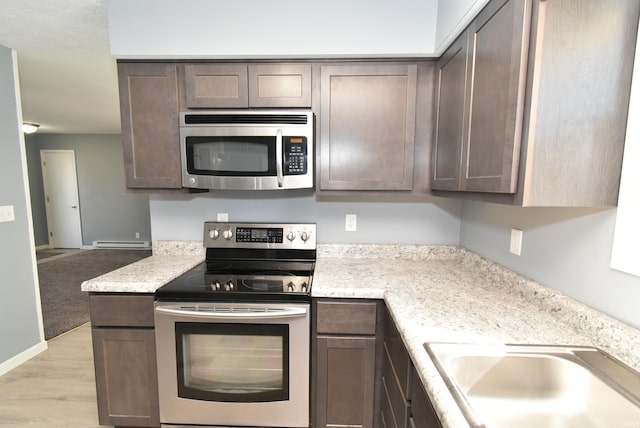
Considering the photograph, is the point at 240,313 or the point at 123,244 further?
the point at 123,244

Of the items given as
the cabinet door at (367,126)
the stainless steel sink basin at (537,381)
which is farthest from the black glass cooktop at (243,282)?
the stainless steel sink basin at (537,381)

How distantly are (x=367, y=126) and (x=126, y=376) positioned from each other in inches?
72.8

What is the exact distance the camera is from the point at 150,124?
1.64m

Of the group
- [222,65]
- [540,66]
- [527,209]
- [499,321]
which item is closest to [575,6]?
[540,66]

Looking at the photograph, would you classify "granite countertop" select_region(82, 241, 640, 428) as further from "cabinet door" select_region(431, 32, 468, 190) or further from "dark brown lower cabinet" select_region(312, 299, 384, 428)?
"cabinet door" select_region(431, 32, 468, 190)

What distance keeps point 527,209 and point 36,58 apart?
11.7 ft

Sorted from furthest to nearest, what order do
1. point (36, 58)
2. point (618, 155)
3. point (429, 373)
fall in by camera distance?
point (36, 58) → point (618, 155) → point (429, 373)

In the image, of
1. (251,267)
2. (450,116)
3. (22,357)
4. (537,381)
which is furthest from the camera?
(22,357)

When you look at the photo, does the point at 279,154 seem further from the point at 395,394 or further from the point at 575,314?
the point at 575,314

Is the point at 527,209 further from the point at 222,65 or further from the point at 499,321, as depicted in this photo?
the point at 222,65

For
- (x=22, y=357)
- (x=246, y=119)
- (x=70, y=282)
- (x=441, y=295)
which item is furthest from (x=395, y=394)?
(x=70, y=282)

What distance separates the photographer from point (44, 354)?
7.72ft

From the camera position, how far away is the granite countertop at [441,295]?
89 centimetres

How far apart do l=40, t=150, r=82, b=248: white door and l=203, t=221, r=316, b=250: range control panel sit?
18.9 feet
